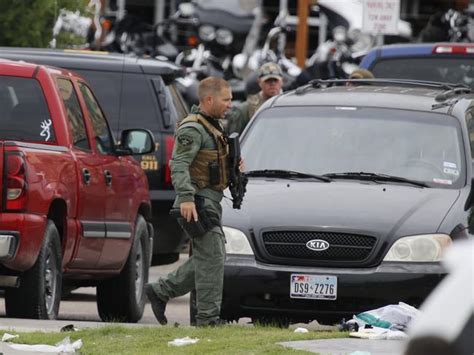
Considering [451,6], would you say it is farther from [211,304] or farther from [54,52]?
[211,304]

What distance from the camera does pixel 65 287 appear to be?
43.2 ft

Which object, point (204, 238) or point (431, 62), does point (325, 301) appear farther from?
point (431, 62)

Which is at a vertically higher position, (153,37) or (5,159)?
(5,159)

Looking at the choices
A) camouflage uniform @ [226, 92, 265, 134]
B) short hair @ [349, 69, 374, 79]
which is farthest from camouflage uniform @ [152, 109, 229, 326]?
short hair @ [349, 69, 374, 79]

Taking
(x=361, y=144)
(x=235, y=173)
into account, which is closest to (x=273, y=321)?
(x=235, y=173)

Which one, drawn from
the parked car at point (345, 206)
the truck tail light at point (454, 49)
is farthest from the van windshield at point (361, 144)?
the truck tail light at point (454, 49)

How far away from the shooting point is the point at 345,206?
10227mm

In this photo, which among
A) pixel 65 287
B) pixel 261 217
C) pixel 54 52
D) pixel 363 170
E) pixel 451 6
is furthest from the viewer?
pixel 451 6

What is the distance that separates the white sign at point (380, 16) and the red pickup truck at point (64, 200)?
387 inches

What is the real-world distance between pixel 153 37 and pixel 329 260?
20357 mm

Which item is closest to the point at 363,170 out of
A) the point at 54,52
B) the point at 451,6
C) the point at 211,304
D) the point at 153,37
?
the point at 211,304

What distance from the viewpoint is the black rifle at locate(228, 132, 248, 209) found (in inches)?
378

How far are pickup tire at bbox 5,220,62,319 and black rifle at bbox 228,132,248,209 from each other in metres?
1.43

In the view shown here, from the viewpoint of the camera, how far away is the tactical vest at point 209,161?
378 inches
